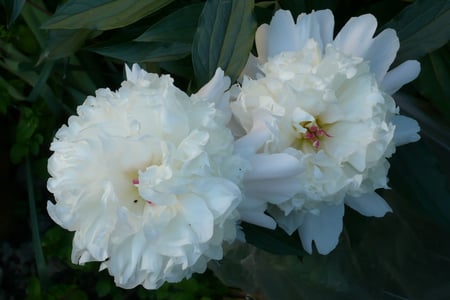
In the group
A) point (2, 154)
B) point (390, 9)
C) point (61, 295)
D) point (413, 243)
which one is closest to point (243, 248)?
point (413, 243)

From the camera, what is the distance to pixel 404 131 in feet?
1.40

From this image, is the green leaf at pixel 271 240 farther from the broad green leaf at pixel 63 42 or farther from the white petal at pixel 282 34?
the broad green leaf at pixel 63 42

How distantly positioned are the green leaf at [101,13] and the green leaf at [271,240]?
172 mm

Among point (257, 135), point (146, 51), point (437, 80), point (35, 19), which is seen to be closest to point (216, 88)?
point (257, 135)

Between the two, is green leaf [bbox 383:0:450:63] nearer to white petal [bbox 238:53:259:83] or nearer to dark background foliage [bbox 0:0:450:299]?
dark background foliage [bbox 0:0:450:299]

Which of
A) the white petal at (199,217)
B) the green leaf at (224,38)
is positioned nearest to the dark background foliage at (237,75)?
the green leaf at (224,38)

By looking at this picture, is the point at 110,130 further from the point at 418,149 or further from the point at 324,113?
the point at 418,149

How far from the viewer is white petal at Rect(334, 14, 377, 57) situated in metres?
0.41

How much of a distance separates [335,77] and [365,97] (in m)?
0.02

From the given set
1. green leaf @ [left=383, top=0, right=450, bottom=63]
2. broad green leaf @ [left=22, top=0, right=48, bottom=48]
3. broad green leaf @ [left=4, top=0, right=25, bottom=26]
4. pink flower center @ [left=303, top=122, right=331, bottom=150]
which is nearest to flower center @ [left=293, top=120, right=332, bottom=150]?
pink flower center @ [left=303, top=122, right=331, bottom=150]

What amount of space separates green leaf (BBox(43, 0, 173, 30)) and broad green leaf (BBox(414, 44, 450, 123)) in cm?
22

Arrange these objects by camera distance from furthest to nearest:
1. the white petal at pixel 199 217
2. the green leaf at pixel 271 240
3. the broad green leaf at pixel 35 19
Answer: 1. the broad green leaf at pixel 35 19
2. the green leaf at pixel 271 240
3. the white petal at pixel 199 217

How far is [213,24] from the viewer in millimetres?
442

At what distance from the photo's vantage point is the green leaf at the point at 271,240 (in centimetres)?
46
